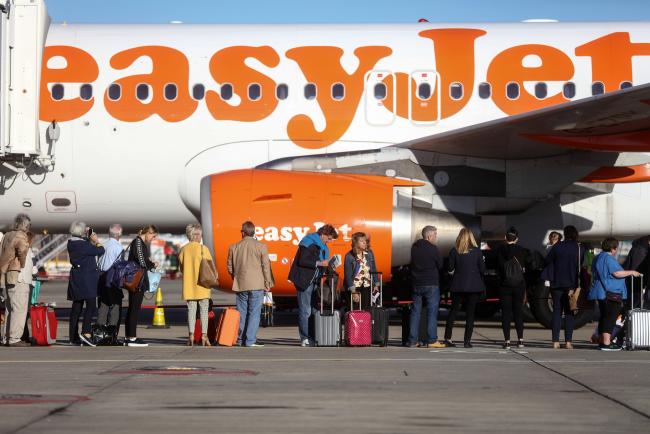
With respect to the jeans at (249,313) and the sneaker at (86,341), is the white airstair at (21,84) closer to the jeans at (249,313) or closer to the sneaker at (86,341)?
the sneaker at (86,341)

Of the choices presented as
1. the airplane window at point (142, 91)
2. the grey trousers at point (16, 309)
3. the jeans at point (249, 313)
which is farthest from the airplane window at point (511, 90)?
the grey trousers at point (16, 309)

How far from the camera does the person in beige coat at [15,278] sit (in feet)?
46.2

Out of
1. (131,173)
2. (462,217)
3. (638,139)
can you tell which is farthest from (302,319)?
(638,139)

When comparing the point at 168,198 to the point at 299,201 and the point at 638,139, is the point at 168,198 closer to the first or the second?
the point at 299,201

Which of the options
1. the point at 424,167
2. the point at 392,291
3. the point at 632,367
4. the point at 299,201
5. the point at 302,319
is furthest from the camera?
the point at 392,291

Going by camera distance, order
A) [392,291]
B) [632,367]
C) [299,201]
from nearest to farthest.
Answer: [632,367] → [299,201] → [392,291]

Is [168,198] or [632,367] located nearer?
[632,367]

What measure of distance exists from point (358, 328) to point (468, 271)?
1.52 meters

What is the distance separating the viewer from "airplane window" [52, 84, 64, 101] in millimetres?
16953

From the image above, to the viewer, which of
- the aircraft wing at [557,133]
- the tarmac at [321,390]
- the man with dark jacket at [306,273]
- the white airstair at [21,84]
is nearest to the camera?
the tarmac at [321,390]

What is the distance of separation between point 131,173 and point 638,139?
278 inches

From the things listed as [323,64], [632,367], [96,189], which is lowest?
[632,367]

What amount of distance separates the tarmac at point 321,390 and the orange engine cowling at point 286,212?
1.94 m

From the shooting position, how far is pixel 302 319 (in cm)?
1430
